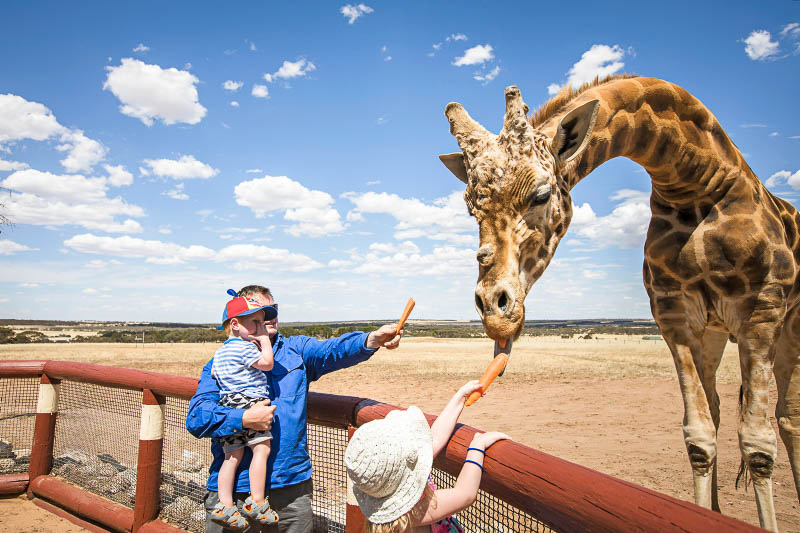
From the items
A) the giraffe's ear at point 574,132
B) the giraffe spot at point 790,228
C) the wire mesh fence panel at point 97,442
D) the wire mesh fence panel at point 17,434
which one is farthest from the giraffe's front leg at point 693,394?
the wire mesh fence panel at point 17,434

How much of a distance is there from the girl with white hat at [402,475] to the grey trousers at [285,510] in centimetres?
114

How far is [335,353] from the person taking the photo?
9.96 ft

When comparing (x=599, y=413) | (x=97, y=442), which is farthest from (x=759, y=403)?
(x=599, y=413)

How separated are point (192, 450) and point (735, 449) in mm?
9217

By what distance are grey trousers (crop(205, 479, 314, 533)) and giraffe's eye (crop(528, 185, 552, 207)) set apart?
6.87 ft

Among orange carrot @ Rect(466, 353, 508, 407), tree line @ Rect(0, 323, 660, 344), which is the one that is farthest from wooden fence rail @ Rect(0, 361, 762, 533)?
tree line @ Rect(0, 323, 660, 344)

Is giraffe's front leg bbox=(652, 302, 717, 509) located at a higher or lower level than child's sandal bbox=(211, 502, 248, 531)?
higher

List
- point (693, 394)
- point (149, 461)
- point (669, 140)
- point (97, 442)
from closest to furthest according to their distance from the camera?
point (693, 394), point (669, 140), point (149, 461), point (97, 442)

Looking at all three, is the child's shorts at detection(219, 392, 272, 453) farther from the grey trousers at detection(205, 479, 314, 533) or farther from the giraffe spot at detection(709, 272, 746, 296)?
the giraffe spot at detection(709, 272, 746, 296)

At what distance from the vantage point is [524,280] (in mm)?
2422

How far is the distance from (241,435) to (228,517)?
42 cm

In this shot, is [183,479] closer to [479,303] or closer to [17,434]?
[17,434]

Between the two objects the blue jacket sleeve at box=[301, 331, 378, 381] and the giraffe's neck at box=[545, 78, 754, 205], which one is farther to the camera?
the giraffe's neck at box=[545, 78, 754, 205]

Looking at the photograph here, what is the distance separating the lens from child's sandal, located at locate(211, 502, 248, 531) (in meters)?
2.64
